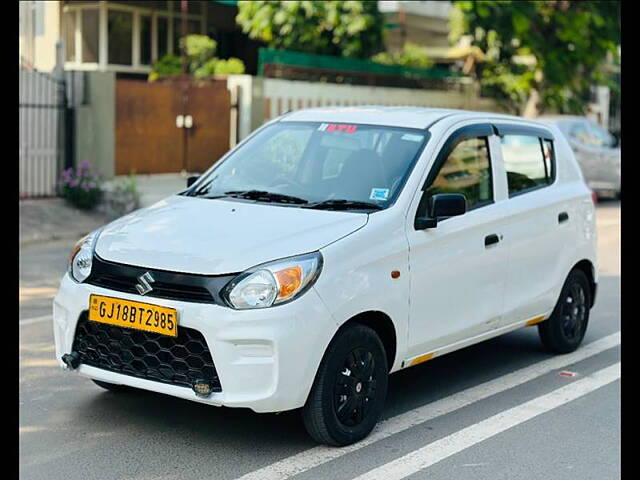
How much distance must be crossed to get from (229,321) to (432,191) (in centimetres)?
175

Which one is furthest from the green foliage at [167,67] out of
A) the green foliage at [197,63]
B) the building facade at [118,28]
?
the building facade at [118,28]

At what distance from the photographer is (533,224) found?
6930 millimetres

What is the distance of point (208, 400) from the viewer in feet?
16.2

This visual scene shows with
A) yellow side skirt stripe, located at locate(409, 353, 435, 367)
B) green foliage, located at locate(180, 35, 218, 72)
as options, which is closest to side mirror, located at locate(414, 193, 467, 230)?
yellow side skirt stripe, located at locate(409, 353, 435, 367)

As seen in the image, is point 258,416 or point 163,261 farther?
point 258,416

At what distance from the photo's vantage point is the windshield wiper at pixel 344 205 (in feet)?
18.9

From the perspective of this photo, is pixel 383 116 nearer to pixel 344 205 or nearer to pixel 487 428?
pixel 344 205

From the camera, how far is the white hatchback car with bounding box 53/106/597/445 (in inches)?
194

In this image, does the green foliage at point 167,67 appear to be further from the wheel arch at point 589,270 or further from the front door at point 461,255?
the front door at point 461,255

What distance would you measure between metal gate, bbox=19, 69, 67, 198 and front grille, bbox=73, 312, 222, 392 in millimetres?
9134

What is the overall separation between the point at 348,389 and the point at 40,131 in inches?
403

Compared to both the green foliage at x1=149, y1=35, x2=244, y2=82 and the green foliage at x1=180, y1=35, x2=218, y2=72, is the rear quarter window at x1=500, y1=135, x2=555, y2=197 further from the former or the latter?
the green foliage at x1=180, y1=35, x2=218, y2=72
